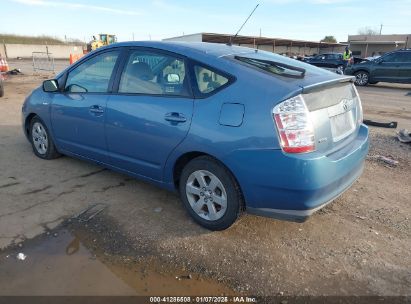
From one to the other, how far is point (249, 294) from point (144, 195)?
1952 millimetres

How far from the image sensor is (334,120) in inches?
123

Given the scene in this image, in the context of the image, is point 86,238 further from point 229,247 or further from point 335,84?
point 335,84

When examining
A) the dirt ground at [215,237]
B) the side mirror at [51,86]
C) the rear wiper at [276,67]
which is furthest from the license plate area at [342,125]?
the side mirror at [51,86]

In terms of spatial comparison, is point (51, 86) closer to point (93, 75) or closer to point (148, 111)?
point (93, 75)

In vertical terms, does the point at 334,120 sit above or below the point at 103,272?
above

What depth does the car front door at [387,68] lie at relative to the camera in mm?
16391

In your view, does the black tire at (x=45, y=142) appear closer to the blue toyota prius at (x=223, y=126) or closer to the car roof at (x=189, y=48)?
the blue toyota prius at (x=223, y=126)

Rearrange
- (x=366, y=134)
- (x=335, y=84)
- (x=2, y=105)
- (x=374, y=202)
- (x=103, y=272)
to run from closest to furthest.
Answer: (x=103, y=272), (x=335, y=84), (x=366, y=134), (x=374, y=202), (x=2, y=105)

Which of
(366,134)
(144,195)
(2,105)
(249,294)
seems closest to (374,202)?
(366,134)

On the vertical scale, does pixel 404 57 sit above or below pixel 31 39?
below

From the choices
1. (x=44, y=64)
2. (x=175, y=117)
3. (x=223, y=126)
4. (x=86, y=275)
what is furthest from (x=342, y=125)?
(x=44, y=64)

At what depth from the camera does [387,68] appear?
16.5m

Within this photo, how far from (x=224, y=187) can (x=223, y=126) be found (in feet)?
1.78

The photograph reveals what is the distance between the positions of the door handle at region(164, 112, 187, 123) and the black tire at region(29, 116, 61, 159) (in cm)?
246
